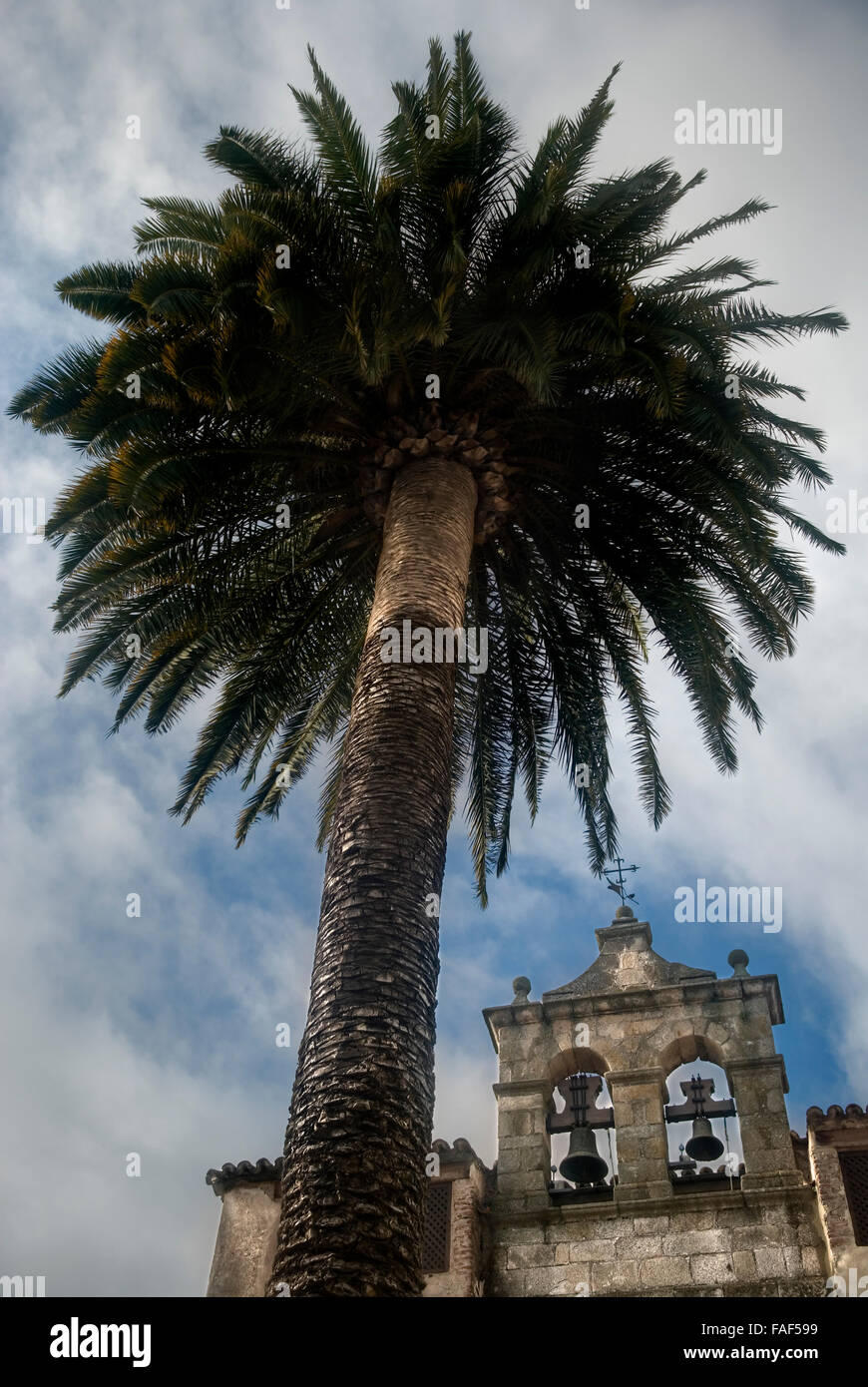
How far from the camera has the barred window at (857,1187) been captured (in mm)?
12359

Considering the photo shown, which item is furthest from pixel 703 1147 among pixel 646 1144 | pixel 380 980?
pixel 380 980

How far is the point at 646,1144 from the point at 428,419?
8.18m

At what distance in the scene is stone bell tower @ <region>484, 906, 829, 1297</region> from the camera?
41.8 feet

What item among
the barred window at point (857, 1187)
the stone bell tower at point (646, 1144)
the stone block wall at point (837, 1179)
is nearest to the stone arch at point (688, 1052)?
the stone bell tower at point (646, 1144)

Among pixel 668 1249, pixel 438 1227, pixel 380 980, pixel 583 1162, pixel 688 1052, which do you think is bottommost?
pixel 668 1249

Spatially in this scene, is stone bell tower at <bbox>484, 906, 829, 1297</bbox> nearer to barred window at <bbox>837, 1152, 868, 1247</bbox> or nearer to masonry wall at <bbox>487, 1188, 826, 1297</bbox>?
masonry wall at <bbox>487, 1188, 826, 1297</bbox>

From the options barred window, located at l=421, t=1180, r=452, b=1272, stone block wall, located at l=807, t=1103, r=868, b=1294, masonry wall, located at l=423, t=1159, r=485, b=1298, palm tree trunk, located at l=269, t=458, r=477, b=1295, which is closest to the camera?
palm tree trunk, located at l=269, t=458, r=477, b=1295

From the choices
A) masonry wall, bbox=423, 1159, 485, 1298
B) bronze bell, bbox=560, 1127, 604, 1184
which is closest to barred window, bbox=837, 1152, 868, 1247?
bronze bell, bbox=560, 1127, 604, 1184

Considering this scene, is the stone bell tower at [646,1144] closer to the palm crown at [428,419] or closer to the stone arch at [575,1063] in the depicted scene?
the stone arch at [575,1063]

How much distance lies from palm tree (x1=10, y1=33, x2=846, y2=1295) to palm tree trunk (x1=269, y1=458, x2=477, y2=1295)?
53mm

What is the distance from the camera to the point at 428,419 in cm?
1135

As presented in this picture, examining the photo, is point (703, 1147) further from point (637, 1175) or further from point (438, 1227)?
point (438, 1227)

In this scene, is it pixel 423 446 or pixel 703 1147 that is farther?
pixel 703 1147
